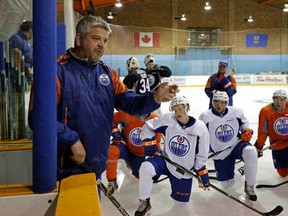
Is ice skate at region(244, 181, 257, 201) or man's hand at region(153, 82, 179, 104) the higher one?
man's hand at region(153, 82, 179, 104)

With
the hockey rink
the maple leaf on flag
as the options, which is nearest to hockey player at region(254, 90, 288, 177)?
the hockey rink

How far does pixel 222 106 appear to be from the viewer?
10.3ft

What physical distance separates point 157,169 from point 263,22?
716 inches

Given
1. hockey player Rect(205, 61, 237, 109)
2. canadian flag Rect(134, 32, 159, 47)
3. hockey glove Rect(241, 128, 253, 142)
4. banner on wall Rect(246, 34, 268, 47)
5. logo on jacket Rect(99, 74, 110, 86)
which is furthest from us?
banner on wall Rect(246, 34, 268, 47)

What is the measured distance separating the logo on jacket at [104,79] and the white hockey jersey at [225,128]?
73.0 inches

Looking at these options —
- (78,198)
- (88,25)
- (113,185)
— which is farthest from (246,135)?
(78,198)

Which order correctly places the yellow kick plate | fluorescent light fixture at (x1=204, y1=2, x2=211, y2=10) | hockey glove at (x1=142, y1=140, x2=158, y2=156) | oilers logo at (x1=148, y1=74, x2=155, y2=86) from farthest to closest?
1. fluorescent light fixture at (x1=204, y1=2, x2=211, y2=10)
2. oilers logo at (x1=148, y1=74, x2=155, y2=86)
3. hockey glove at (x1=142, y1=140, x2=158, y2=156)
4. the yellow kick plate

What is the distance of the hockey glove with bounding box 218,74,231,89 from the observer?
464cm

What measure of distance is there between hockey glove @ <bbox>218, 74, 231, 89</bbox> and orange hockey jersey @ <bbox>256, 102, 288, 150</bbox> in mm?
1223

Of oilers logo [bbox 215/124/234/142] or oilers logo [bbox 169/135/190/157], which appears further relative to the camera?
oilers logo [bbox 215/124/234/142]

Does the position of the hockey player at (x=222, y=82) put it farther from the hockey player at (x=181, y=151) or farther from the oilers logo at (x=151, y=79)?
the hockey player at (x=181, y=151)

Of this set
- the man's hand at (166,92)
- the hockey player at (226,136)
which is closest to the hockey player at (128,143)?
the hockey player at (226,136)

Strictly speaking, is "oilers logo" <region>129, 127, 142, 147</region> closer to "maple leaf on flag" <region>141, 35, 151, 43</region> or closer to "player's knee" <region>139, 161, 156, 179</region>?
"player's knee" <region>139, 161, 156, 179</region>

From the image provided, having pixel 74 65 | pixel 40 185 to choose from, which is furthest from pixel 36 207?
pixel 74 65
